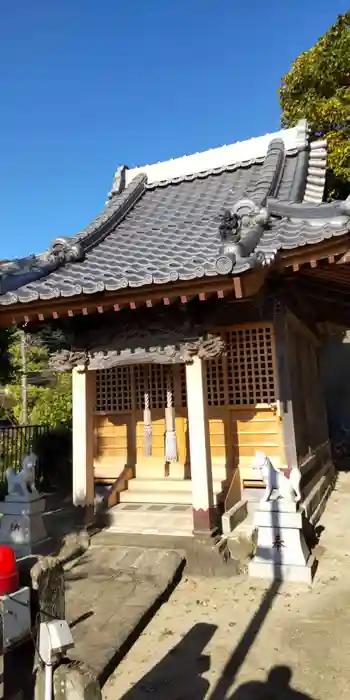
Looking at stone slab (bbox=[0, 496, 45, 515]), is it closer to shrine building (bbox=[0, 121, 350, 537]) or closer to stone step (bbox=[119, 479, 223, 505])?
shrine building (bbox=[0, 121, 350, 537])

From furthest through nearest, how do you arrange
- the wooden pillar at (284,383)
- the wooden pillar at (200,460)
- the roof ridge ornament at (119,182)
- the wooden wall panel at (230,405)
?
the roof ridge ornament at (119,182) < the wooden wall panel at (230,405) < the wooden pillar at (284,383) < the wooden pillar at (200,460)

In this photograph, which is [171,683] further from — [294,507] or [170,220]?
[170,220]

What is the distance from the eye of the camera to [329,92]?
1634cm

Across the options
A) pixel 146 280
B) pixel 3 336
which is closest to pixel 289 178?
pixel 146 280

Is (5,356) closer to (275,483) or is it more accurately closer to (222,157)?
(275,483)

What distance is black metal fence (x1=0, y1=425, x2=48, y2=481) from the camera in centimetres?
1150

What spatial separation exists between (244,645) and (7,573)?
10.6ft

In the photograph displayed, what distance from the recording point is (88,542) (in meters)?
7.15

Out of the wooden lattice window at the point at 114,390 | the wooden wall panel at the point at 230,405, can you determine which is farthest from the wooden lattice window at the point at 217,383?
the wooden lattice window at the point at 114,390

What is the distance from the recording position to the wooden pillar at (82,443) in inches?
299

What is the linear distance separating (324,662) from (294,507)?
2.11 m

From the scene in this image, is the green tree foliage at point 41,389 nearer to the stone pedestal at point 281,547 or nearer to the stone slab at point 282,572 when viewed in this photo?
the stone pedestal at point 281,547

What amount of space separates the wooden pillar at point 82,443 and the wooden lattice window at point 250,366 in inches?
105

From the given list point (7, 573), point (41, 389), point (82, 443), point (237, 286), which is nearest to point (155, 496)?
point (82, 443)
